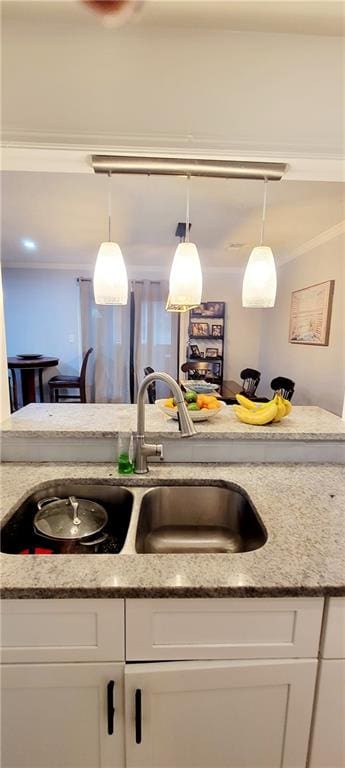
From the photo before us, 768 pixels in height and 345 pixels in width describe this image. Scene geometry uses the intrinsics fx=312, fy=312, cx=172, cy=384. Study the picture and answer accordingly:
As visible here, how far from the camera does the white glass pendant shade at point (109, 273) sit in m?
1.34

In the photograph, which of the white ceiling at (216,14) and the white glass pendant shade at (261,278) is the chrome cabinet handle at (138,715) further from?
the white ceiling at (216,14)

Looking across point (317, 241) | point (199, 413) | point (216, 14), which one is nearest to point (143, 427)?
point (199, 413)

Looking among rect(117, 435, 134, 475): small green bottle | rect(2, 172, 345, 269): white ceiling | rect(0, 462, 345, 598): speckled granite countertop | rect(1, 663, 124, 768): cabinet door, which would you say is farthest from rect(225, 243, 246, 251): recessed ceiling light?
rect(1, 663, 124, 768): cabinet door

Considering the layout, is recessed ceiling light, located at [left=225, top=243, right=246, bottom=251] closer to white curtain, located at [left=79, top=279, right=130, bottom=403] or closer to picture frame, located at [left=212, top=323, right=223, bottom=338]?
picture frame, located at [left=212, top=323, right=223, bottom=338]

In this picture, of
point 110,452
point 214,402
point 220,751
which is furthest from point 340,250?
point 220,751

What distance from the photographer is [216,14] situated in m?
0.90

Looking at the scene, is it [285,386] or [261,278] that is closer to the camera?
[261,278]

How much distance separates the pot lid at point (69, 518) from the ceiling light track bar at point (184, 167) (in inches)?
46.7

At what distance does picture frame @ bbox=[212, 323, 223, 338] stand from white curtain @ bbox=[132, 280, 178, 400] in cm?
56

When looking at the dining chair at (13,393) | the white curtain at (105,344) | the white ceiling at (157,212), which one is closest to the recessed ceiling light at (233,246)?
the white ceiling at (157,212)

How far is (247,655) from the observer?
0.74 metres

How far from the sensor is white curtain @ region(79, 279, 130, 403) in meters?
4.46

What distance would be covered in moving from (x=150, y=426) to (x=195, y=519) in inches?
16.1

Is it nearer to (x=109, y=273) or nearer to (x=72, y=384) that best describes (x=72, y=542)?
(x=109, y=273)
